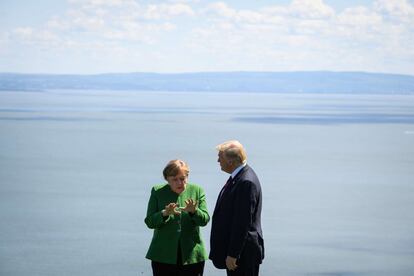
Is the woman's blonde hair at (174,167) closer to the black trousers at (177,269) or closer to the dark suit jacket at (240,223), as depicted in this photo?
the dark suit jacket at (240,223)

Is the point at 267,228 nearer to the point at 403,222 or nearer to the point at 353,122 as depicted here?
the point at 403,222

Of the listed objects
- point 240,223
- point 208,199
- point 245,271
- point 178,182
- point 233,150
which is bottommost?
point 245,271

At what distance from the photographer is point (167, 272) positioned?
3.72 metres

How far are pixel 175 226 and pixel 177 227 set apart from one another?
0.01 metres

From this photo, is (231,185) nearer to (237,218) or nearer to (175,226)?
(237,218)

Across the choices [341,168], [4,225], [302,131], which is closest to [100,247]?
[4,225]

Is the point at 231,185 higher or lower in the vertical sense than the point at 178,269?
higher

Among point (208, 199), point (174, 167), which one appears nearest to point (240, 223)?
point (174, 167)

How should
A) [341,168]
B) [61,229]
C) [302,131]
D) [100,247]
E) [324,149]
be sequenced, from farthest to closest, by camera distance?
[302,131], [324,149], [341,168], [61,229], [100,247]

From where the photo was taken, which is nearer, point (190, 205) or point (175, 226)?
point (190, 205)

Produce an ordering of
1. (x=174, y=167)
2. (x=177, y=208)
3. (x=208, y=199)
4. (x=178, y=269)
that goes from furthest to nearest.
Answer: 1. (x=208, y=199)
2. (x=178, y=269)
3. (x=177, y=208)
4. (x=174, y=167)

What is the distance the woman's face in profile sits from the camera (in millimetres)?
3512

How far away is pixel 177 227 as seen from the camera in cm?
368

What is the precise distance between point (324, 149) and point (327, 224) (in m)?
17.9
